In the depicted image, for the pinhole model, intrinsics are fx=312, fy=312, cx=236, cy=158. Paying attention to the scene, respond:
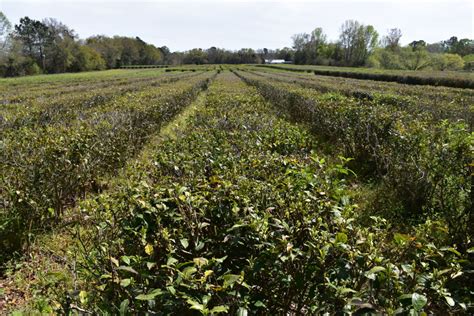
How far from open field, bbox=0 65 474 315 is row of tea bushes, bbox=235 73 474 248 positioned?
29 millimetres

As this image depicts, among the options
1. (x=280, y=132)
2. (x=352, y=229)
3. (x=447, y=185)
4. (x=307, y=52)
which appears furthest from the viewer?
(x=307, y=52)

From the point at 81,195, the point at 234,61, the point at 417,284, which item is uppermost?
the point at 234,61

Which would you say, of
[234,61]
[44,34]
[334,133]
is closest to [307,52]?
[234,61]

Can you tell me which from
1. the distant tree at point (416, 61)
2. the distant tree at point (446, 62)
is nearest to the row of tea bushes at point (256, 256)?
the distant tree at point (446, 62)

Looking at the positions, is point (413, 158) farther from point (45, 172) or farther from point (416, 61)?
point (416, 61)

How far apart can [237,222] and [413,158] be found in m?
3.78

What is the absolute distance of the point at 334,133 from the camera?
772cm

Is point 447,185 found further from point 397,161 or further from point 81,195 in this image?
point 81,195

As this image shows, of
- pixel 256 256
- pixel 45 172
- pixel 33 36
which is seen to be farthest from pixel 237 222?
pixel 33 36

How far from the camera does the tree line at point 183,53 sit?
64.7 m

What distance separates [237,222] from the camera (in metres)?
1.96

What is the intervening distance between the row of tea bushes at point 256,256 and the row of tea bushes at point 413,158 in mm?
1551

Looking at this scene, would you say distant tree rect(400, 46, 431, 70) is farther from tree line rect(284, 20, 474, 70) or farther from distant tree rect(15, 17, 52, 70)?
distant tree rect(15, 17, 52, 70)

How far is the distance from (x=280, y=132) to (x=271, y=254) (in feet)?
10.2
